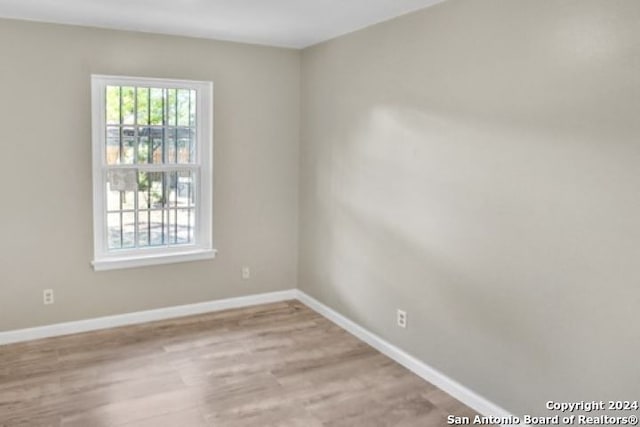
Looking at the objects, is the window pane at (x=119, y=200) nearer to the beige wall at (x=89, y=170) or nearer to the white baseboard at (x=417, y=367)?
the beige wall at (x=89, y=170)

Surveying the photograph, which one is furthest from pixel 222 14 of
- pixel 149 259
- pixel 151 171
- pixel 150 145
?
pixel 149 259

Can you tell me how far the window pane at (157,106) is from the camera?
4.31 meters

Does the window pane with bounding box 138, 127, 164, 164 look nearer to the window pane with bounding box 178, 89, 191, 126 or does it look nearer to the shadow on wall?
the window pane with bounding box 178, 89, 191, 126

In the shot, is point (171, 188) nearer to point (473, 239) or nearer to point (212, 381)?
point (212, 381)

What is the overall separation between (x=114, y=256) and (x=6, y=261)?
2.51ft

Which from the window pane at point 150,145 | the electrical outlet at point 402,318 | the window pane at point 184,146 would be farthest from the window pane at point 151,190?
the electrical outlet at point 402,318

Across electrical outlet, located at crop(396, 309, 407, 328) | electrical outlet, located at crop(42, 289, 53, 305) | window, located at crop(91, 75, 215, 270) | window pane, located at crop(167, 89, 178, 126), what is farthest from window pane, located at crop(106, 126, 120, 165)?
electrical outlet, located at crop(396, 309, 407, 328)

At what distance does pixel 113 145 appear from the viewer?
4184 millimetres

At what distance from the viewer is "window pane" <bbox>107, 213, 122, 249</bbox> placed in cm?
425

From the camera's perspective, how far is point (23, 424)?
9.23ft

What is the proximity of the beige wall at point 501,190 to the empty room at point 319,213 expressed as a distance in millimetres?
13

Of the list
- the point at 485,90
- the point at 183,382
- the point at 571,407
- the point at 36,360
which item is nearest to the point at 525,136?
the point at 485,90

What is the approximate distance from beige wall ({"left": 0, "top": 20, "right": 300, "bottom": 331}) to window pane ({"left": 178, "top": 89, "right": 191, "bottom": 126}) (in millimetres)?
149

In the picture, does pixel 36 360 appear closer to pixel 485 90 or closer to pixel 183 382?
pixel 183 382
